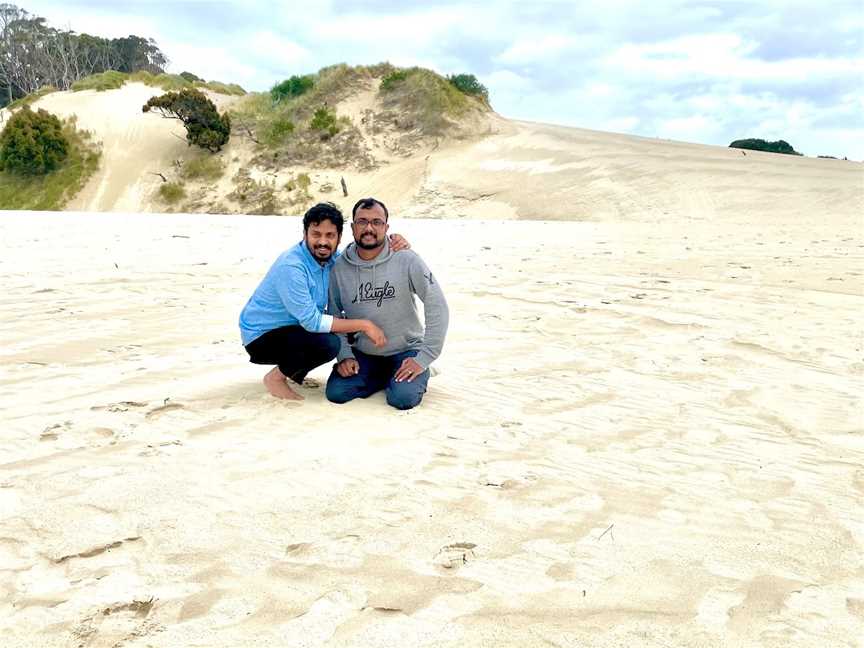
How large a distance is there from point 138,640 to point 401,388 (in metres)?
2.15

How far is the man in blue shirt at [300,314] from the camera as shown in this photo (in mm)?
3838

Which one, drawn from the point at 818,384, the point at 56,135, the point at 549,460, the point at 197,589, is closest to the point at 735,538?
the point at 549,460

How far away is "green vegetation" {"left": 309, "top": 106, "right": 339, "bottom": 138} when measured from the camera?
2995cm

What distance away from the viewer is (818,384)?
171 inches

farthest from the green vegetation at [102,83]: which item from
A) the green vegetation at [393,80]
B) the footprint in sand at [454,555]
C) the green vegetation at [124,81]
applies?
the footprint in sand at [454,555]

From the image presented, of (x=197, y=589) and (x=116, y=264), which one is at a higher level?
(x=116, y=264)

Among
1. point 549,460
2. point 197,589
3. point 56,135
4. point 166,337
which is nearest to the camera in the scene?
point 197,589

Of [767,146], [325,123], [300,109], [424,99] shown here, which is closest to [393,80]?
[424,99]

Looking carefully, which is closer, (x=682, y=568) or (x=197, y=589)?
(x=197, y=589)

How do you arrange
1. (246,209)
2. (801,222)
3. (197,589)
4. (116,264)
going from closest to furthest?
1. (197,589)
2. (116,264)
3. (801,222)
4. (246,209)

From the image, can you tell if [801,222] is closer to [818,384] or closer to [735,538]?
[818,384]

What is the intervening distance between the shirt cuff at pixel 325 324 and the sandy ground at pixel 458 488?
1.53 feet

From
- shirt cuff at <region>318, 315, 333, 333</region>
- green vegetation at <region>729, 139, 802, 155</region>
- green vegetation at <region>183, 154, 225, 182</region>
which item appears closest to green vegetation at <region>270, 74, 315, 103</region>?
green vegetation at <region>183, 154, 225, 182</region>

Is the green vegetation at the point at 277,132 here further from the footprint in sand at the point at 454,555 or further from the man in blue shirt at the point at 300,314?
the footprint in sand at the point at 454,555
